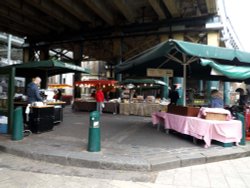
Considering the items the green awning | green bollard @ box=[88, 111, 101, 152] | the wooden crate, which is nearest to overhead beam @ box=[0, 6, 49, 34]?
green bollard @ box=[88, 111, 101, 152]

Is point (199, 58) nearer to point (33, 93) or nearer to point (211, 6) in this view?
point (33, 93)

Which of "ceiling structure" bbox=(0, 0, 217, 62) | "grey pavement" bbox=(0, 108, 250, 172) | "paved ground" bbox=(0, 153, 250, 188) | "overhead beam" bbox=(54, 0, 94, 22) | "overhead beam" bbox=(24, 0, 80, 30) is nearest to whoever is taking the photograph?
"paved ground" bbox=(0, 153, 250, 188)

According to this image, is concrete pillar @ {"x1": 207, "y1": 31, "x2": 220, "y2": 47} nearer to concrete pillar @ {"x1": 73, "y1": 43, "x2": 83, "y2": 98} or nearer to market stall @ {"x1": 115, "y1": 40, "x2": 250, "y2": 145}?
market stall @ {"x1": 115, "y1": 40, "x2": 250, "y2": 145}

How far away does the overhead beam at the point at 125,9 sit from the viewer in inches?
659

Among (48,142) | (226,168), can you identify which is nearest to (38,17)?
(48,142)

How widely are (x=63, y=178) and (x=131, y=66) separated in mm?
5488

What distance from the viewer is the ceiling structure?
689 inches

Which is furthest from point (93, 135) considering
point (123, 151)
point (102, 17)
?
point (102, 17)

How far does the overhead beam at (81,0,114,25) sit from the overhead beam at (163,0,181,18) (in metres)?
4.14

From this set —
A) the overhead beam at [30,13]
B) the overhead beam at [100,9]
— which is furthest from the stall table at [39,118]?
the overhead beam at [30,13]

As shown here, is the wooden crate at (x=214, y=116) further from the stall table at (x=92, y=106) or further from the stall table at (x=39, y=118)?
the stall table at (x=92, y=106)

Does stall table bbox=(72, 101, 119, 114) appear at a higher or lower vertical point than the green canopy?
lower

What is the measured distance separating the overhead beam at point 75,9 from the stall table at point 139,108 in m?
7.13

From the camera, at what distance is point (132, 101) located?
16.9 meters
